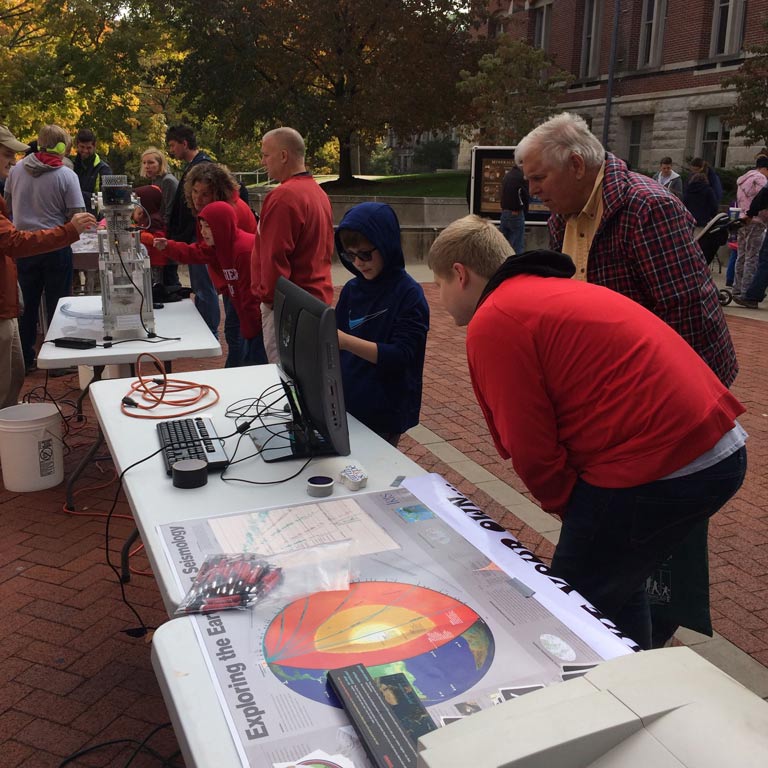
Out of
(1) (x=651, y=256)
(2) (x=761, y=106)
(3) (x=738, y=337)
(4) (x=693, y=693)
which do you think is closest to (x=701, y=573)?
(1) (x=651, y=256)

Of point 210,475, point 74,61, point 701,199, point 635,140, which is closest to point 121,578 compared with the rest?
point 210,475

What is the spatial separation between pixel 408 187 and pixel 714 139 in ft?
27.8

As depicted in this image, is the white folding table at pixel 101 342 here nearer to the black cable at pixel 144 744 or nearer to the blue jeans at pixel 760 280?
the black cable at pixel 144 744

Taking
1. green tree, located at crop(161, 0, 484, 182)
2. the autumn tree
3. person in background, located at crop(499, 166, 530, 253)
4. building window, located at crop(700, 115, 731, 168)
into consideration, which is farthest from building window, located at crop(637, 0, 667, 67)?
person in background, located at crop(499, 166, 530, 253)

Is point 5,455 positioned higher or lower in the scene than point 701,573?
lower

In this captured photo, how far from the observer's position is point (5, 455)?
4.45m

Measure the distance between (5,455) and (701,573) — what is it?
3637mm

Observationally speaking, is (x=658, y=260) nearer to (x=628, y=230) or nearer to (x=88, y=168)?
(x=628, y=230)

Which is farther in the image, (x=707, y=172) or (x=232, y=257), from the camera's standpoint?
(x=707, y=172)

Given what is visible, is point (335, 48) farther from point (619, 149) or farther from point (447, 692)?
point (447, 692)

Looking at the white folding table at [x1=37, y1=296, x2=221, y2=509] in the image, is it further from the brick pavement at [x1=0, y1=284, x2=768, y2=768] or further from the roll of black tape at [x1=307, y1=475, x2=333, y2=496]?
the roll of black tape at [x1=307, y1=475, x2=333, y2=496]

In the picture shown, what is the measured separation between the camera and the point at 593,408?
201 centimetres

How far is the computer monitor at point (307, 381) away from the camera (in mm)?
2266

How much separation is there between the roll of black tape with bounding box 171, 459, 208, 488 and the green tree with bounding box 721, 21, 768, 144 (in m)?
17.7
